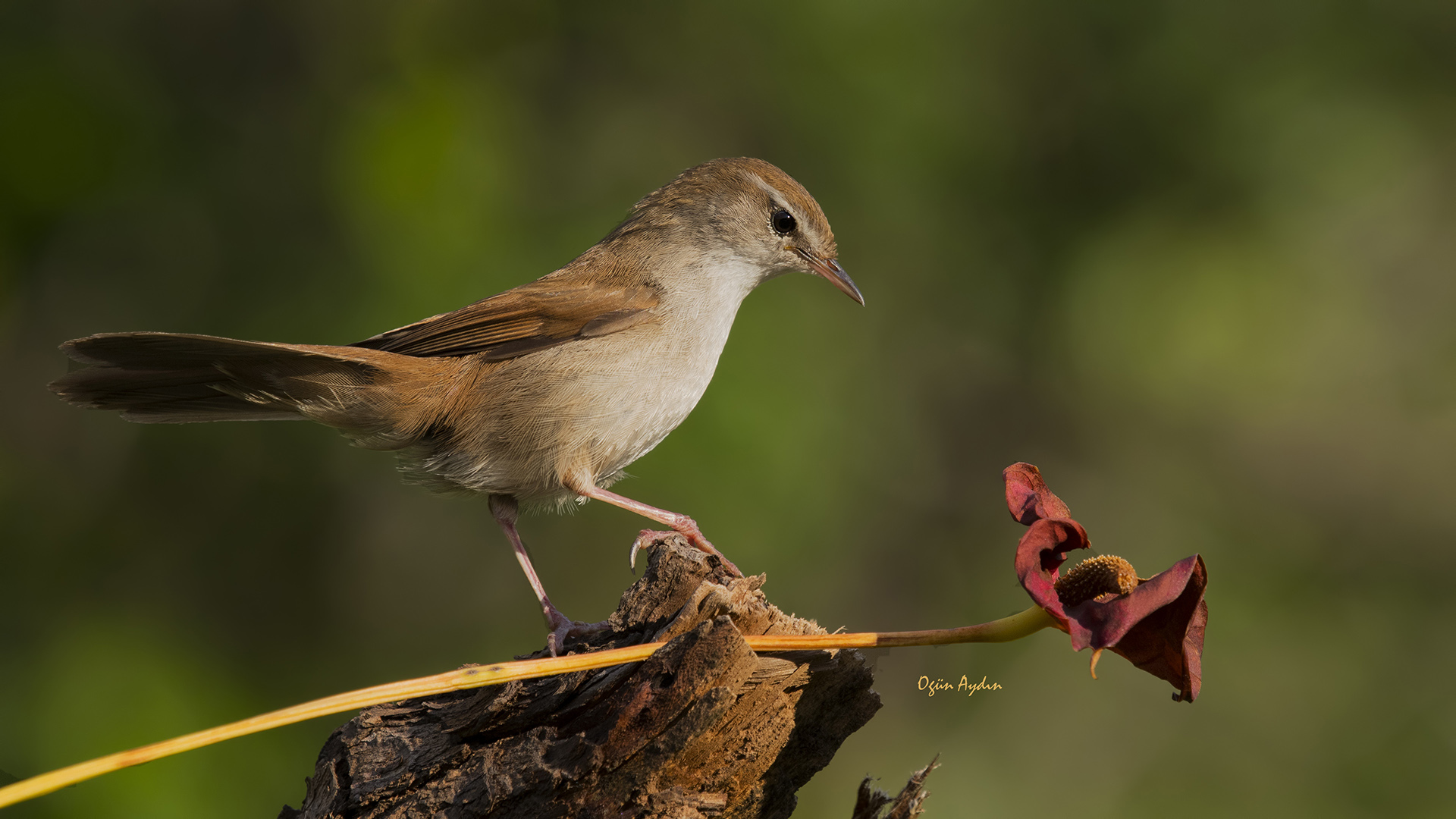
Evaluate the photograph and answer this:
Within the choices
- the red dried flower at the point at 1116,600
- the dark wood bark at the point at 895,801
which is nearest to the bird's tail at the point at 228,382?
the dark wood bark at the point at 895,801

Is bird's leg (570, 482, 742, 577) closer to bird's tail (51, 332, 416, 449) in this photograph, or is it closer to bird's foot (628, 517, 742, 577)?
bird's foot (628, 517, 742, 577)

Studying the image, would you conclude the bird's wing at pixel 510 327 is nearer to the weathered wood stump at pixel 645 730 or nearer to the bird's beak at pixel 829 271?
the bird's beak at pixel 829 271

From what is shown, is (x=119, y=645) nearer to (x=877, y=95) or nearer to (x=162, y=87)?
(x=162, y=87)

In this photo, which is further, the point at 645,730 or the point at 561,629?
the point at 561,629

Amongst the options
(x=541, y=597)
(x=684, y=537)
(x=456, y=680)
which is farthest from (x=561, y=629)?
(x=456, y=680)

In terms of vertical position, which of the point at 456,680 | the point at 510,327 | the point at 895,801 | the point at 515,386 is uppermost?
the point at 510,327

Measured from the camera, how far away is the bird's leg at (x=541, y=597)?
3.15 meters

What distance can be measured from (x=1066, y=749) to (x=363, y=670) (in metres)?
5.35

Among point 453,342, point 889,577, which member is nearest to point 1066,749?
point 889,577

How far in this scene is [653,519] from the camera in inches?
138

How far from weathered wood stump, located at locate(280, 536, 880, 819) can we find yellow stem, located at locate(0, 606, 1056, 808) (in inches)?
4.5

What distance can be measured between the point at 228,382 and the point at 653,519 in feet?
4.95

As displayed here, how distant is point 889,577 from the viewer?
942cm

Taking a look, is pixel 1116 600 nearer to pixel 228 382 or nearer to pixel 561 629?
pixel 561 629
